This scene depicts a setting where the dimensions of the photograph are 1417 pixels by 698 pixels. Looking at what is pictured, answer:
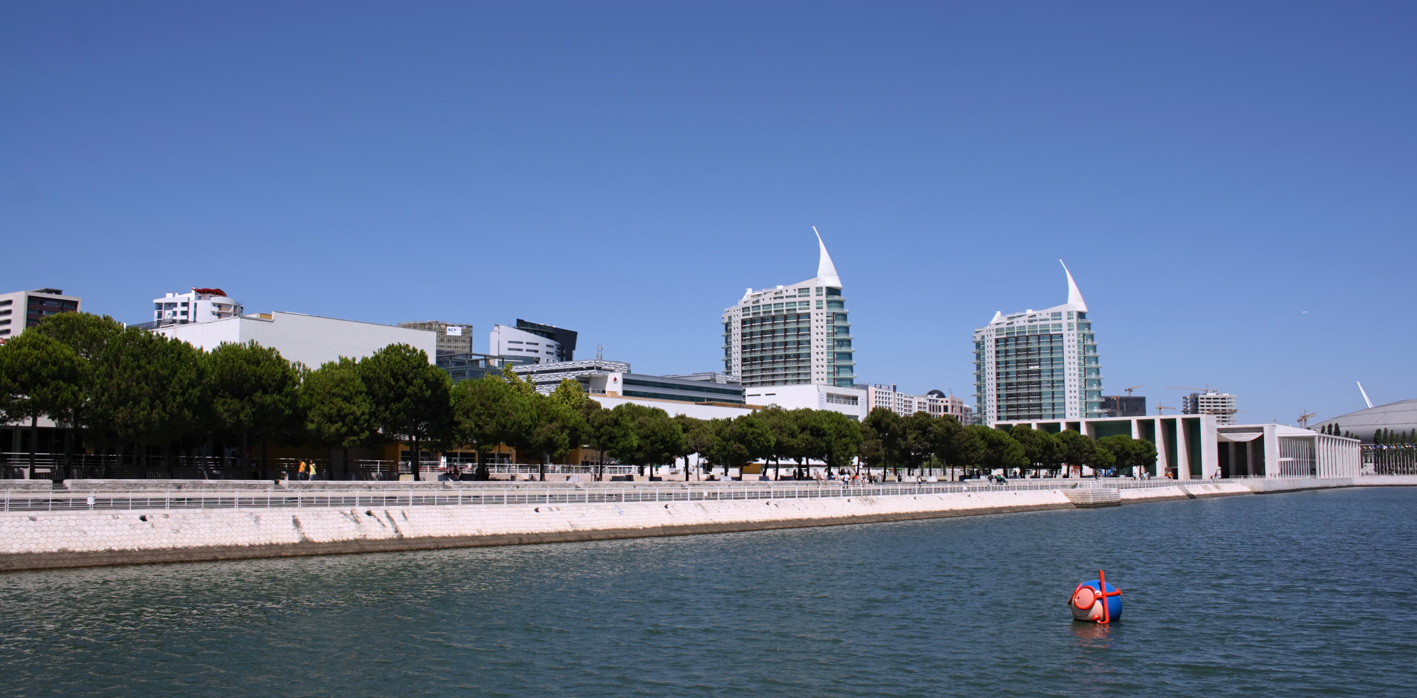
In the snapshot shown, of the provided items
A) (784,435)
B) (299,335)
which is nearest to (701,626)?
(299,335)

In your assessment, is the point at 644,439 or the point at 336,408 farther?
the point at 644,439

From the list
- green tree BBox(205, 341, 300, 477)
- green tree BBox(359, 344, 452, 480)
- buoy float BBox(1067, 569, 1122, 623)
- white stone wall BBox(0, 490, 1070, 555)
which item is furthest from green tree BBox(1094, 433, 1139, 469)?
buoy float BBox(1067, 569, 1122, 623)

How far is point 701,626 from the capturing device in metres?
34.1

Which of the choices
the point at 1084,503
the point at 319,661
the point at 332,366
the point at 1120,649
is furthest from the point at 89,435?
the point at 1084,503

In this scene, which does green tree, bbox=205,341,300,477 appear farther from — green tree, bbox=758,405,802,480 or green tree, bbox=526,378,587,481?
green tree, bbox=758,405,802,480

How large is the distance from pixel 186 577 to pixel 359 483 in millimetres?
25873

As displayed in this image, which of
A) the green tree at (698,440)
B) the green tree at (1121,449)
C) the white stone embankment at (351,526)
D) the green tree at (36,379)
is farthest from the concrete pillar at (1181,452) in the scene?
the green tree at (36,379)

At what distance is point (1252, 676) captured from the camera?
27828 mm

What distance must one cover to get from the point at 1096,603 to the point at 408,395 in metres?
57.9

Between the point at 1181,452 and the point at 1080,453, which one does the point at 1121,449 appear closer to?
the point at 1080,453

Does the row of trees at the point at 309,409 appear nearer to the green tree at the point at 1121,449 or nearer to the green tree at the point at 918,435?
the green tree at the point at 918,435

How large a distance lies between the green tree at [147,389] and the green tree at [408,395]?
13.1 metres

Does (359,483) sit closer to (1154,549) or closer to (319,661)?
(319,661)

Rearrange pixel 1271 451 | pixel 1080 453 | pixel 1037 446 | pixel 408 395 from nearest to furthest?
pixel 408 395, pixel 1037 446, pixel 1080 453, pixel 1271 451
